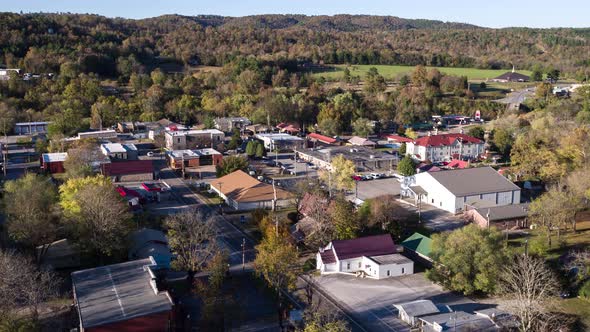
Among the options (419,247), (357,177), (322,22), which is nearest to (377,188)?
(357,177)

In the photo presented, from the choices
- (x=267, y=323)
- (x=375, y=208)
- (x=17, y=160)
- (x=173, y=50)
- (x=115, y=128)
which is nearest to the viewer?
(x=267, y=323)

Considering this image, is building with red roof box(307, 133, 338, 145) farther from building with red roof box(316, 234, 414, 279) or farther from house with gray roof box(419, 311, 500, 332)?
house with gray roof box(419, 311, 500, 332)

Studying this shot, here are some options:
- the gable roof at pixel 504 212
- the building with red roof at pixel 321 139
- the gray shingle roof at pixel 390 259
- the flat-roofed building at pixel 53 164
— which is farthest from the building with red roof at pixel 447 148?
the flat-roofed building at pixel 53 164

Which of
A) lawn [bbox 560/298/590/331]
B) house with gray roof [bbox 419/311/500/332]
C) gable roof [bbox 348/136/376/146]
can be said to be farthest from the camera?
gable roof [bbox 348/136/376/146]

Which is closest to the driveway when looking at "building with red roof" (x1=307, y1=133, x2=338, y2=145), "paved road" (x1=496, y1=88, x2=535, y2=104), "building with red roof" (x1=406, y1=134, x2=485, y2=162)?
"building with red roof" (x1=406, y1=134, x2=485, y2=162)

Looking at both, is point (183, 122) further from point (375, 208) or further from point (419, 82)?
point (375, 208)

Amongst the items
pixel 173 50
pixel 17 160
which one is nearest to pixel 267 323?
pixel 17 160

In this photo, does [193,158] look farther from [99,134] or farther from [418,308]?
[418,308]
